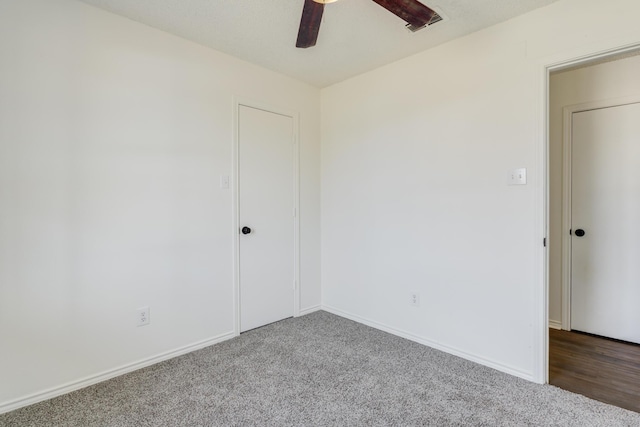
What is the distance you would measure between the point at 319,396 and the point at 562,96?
335 cm

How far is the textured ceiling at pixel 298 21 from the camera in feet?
6.71

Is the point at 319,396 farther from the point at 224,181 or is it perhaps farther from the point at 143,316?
the point at 224,181

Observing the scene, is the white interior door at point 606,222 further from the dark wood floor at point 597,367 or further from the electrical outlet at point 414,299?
the electrical outlet at point 414,299

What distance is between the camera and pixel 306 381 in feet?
6.97

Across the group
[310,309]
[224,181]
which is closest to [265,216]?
[224,181]

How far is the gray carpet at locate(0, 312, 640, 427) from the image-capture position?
1.75m

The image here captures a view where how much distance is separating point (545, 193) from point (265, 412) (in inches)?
85.7

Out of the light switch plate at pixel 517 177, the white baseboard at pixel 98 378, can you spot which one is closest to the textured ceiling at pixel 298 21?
the light switch plate at pixel 517 177

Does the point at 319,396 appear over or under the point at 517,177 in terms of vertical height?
under

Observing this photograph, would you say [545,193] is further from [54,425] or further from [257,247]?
[54,425]

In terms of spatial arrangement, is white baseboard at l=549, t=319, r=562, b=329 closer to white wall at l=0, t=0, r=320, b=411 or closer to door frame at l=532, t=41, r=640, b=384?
door frame at l=532, t=41, r=640, b=384

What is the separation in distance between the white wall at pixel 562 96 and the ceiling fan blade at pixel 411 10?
7.27 ft

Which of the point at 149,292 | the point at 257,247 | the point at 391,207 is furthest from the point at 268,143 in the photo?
the point at 149,292

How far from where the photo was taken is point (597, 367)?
2.30m
